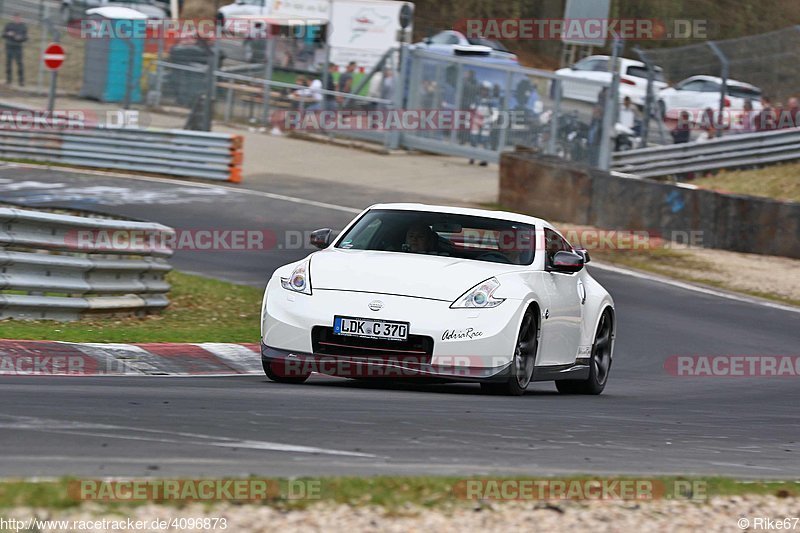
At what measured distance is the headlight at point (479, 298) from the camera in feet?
29.0

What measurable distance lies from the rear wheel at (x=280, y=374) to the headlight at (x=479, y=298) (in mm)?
1206

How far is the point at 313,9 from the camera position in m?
41.5

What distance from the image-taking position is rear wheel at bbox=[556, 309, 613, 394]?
1083 centimetres

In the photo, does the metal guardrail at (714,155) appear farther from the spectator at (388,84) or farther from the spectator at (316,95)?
the spectator at (316,95)

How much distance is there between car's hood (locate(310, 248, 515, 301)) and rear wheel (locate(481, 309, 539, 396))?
0.40 m

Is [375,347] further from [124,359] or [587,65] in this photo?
[587,65]

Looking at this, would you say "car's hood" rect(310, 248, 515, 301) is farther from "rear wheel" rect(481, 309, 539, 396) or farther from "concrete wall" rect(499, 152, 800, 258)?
"concrete wall" rect(499, 152, 800, 258)

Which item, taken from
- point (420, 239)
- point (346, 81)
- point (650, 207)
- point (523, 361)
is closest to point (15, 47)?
point (346, 81)

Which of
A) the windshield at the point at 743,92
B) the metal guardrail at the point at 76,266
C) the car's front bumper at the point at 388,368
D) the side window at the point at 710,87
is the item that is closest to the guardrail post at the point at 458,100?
the side window at the point at 710,87

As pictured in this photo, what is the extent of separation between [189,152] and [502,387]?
18.5 metres

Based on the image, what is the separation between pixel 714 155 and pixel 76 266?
19.6 meters

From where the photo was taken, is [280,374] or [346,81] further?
[346,81]

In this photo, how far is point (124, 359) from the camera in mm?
10109

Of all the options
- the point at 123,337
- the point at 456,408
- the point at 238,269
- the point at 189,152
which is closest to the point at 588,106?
the point at 189,152
